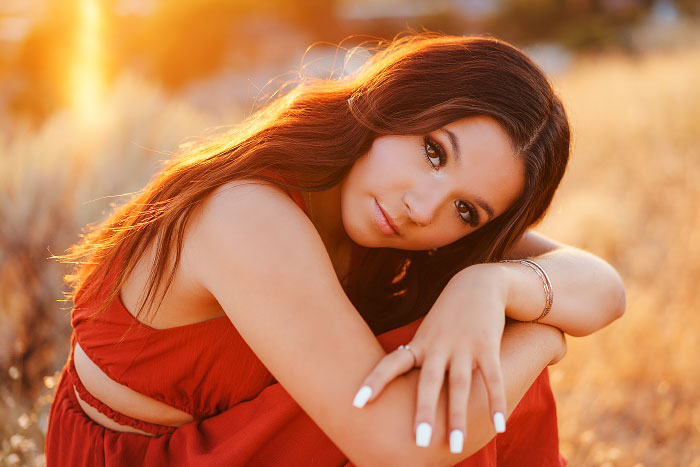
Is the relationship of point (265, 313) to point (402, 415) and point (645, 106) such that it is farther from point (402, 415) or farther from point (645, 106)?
point (645, 106)

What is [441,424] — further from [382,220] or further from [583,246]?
[583,246]

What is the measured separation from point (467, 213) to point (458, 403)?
0.72m

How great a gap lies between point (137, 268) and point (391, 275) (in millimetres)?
1106

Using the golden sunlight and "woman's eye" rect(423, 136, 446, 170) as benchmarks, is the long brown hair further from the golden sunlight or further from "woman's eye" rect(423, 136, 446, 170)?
the golden sunlight

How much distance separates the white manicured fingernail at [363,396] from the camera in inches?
53.6

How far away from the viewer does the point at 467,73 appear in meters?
1.87

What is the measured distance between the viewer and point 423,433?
4.42ft

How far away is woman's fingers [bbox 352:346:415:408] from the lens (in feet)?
4.47

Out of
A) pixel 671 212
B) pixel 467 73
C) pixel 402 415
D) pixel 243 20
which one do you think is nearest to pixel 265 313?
pixel 402 415

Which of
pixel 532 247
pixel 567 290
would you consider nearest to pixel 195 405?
pixel 567 290

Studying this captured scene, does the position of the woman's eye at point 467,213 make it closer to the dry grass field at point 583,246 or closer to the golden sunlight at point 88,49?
the dry grass field at point 583,246

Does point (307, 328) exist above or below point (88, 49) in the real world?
below

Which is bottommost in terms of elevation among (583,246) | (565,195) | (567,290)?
(565,195)

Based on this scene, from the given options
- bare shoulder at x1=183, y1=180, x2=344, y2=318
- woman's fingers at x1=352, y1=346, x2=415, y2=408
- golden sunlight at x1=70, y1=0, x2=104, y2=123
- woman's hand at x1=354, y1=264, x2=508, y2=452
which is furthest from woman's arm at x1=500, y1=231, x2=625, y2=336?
golden sunlight at x1=70, y1=0, x2=104, y2=123
